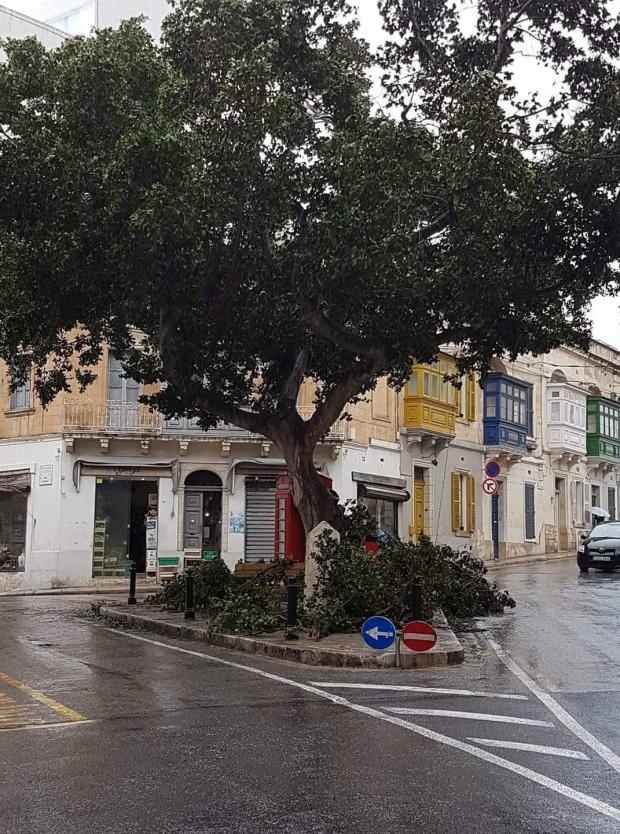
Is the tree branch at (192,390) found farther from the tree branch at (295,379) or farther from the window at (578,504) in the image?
the window at (578,504)

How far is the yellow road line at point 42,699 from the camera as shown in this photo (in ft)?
28.5

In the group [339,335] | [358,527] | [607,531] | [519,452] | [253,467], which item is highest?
[519,452]

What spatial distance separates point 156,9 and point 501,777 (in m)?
38.0

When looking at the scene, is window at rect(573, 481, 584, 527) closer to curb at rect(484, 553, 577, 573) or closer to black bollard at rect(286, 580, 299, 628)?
curb at rect(484, 553, 577, 573)

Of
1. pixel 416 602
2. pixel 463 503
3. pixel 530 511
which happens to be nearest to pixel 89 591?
pixel 463 503

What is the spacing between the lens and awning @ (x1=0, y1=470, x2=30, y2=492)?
31.2 m

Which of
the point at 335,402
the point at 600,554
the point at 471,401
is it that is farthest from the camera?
the point at 471,401

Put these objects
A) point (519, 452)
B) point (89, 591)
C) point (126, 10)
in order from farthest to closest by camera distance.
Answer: point (519, 452) → point (126, 10) → point (89, 591)

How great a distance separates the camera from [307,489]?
59.7 feet

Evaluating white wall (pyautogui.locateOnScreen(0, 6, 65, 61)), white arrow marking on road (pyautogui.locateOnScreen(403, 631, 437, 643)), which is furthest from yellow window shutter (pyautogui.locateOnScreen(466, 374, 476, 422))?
white arrow marking on road (pyautogui.locateOnScreen(403, 631, 437, 643))

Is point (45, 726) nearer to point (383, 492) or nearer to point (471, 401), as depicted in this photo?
point (383, 492)

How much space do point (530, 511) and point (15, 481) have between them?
24.3 metres

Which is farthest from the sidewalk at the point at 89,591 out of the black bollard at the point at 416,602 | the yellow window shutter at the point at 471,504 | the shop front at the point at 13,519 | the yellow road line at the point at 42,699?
the yellow road line at the point at 42,699

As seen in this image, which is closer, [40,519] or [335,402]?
[335,402]
